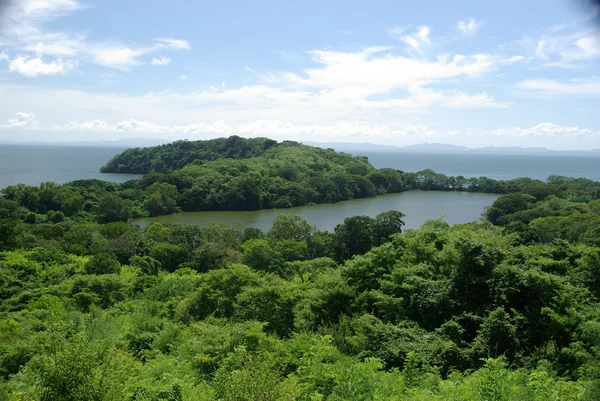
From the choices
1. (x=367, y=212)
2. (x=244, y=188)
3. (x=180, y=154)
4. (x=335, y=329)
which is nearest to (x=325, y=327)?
(x=335, y=329)

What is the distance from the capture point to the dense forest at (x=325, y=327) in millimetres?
5750

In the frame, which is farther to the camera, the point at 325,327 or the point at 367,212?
the point at 367,212

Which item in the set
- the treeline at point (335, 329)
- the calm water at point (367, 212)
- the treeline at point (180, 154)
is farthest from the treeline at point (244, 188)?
the treeline at point (335, 329)

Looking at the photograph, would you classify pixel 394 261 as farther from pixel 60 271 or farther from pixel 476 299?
pixel 60 271

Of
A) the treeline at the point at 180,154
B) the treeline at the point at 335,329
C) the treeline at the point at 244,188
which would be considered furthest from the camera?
the treeline at the point at 180,154

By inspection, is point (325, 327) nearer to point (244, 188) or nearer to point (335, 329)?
point (335, 329)

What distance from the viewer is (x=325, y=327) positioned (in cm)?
1064

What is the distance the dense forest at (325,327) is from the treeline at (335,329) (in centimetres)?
4

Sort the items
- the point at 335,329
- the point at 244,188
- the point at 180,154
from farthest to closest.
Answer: the point at 180,154 → the point at 244,188 → the point at 335,329

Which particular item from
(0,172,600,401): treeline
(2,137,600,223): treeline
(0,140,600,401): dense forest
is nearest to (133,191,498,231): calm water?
(2,137,600,223): treeline

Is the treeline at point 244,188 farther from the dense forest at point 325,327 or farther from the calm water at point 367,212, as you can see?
the dense forest at point 325,327

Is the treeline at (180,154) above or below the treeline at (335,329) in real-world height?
above

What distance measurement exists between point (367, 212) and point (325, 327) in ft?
128

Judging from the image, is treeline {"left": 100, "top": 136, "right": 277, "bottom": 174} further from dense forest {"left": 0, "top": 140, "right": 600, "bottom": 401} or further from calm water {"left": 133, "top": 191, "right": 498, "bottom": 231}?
dense forest {"left": 0, "top": 140, "right": 600, "bottom": 401}
